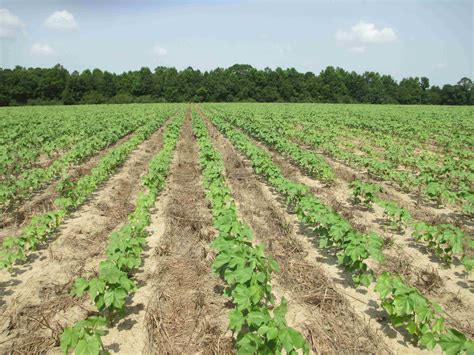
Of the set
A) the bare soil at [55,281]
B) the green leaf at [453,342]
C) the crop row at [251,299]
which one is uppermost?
the green leaf at [453,342]

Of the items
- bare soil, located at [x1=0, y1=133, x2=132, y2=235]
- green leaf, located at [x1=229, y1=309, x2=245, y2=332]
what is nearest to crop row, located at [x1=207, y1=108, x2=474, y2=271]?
green leaf, located at [x1=229, y1=309, x2=245, y2=332]

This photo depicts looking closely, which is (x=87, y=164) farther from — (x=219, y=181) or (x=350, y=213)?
(x=350, y=213)

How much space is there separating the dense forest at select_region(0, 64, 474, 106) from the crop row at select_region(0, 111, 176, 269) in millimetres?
60816

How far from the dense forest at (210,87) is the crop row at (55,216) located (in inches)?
2394

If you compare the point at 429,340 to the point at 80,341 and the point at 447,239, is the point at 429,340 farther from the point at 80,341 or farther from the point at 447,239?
the point at 80,341

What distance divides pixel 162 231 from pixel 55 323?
256 cm

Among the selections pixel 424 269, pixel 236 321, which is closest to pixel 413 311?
pixel 236 321

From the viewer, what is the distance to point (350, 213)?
22.2ft

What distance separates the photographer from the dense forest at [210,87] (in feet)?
215

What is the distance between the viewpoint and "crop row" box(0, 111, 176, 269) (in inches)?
185

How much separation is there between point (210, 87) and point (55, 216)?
73.1 metres

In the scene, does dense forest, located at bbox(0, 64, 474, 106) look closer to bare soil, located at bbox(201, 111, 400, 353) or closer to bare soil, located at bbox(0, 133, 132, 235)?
bare soil, located at bbox(0, 133, 132, 235)

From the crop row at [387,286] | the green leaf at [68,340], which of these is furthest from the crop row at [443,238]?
the green leaf at [68,340]

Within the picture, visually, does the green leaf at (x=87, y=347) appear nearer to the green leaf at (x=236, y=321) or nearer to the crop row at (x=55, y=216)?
the green leaf at (x=236, y=321)
